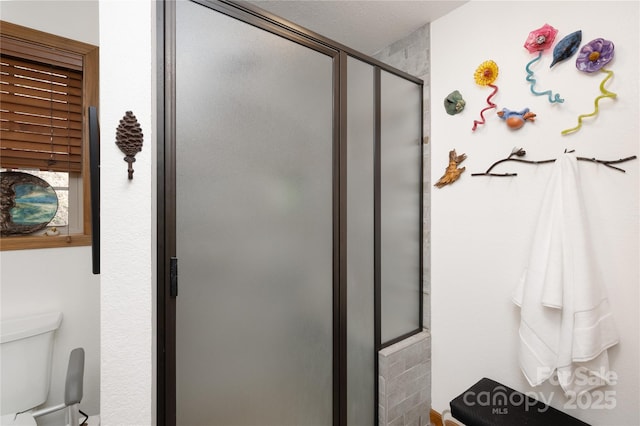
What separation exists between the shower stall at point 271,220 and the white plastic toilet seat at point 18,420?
0.79m

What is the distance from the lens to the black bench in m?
1.16

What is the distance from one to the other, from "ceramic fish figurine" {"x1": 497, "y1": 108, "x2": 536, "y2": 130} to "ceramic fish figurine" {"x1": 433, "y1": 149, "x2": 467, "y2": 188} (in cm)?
25

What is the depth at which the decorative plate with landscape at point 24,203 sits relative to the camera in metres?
1.37

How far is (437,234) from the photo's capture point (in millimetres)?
1708

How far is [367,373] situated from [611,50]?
66.9 inches

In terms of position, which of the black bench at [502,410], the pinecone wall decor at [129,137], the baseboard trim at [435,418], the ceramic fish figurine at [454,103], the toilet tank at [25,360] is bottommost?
the baseboard trim at [435,418]

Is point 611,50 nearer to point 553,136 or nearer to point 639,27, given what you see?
point 639,27

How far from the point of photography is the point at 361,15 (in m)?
1.61

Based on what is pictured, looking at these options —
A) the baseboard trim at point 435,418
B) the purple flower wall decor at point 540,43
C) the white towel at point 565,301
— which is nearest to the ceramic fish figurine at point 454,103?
the purple flower wall decor at point 540,43

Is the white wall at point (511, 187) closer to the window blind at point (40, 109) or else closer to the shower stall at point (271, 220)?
the shower stall at point (271, 220)

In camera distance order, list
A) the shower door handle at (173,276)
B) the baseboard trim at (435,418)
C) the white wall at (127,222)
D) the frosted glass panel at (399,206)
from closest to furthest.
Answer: the white wall at (127,222) → the shower door handle at (173,276) → the frosted glass panel at (399,206) → the baseboard trim at (435,418)

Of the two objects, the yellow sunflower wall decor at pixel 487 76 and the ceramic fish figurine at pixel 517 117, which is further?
the yellow sunflower wall decor at pixel 487 76

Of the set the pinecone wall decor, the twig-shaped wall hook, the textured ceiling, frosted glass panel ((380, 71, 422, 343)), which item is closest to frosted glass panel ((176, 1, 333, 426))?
the pinecone wall decor

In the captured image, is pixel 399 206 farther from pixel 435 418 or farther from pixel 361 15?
pixel 435 418
